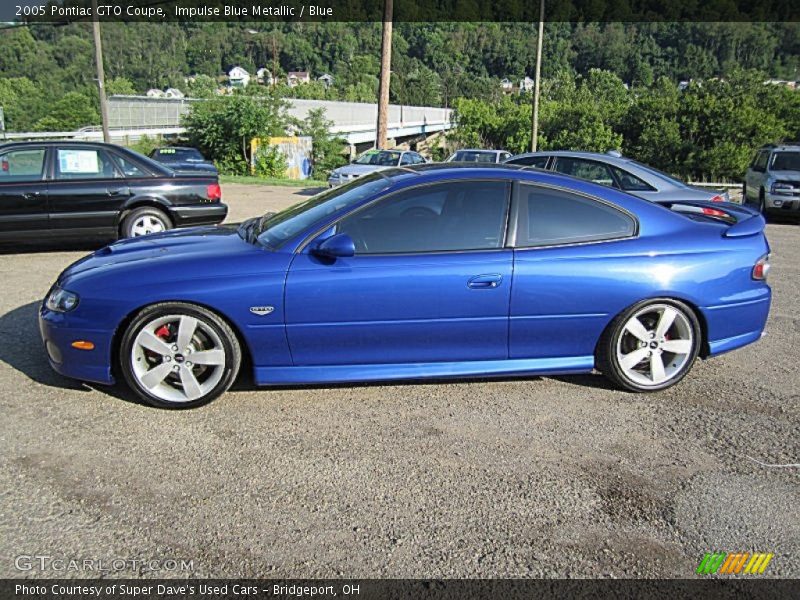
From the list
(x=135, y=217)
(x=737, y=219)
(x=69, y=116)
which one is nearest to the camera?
(x=737, y=219)

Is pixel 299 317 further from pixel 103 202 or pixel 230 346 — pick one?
pixel 103 202

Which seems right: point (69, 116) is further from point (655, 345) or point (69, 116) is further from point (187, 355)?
point (655, 345)

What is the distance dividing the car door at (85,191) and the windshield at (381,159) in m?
11.3

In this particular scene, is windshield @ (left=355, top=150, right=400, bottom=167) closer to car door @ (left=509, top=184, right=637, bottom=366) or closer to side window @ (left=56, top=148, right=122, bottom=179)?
side window @ (left=56, top=148, right=122, bottom=179)

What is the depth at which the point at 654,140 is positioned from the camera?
43.7 m

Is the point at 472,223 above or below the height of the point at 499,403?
above

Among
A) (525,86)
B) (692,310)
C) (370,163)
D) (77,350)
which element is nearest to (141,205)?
(77,350)

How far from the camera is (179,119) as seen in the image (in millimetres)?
45000

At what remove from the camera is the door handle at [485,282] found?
13.6ft

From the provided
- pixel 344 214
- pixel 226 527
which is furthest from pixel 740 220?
pixel 226 527

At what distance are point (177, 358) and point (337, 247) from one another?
3.78 feet

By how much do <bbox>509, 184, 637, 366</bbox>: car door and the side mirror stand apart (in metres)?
1.03

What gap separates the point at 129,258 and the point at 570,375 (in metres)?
3.06

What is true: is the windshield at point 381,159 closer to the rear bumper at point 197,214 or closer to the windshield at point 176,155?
the windshield at point 176,155
